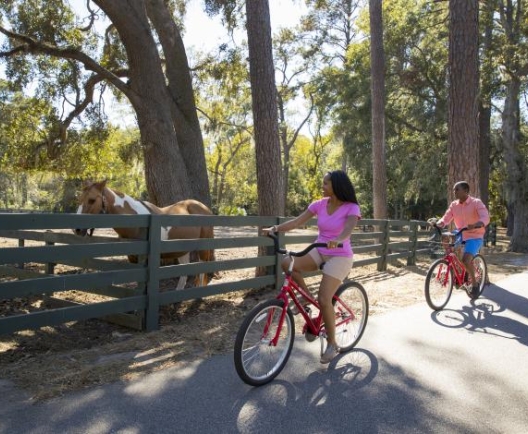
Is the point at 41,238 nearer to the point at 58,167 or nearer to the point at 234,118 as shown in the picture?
the point at 58,167

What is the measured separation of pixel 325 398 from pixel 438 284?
13.7 ft

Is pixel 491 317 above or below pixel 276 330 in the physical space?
below

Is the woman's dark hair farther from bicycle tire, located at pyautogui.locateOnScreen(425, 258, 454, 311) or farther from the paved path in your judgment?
bicycle tire, located at pyautogui.locateOnScreen(425, 258, 454, 311)

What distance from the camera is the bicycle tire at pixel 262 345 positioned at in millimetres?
3880

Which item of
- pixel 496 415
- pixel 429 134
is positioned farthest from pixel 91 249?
pixel 429 134

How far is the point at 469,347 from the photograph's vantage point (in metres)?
5.36

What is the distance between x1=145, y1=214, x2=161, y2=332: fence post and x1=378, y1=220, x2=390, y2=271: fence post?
7.48 m

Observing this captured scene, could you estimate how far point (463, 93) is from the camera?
11289 mm

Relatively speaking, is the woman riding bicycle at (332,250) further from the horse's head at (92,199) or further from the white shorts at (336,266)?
the horse's head at (92,199)

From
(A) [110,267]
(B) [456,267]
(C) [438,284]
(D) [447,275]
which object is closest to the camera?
(A) [110,267]

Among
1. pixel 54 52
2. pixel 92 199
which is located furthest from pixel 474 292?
pixel 54 52

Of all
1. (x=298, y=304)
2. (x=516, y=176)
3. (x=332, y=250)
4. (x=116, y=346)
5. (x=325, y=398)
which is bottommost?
(x=325, y=398)

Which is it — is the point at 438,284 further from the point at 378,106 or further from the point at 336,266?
the point at 378,106

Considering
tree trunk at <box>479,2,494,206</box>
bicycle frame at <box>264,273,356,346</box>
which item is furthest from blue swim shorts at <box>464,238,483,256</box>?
tree trunk at <box>479,2,494,206</box>
